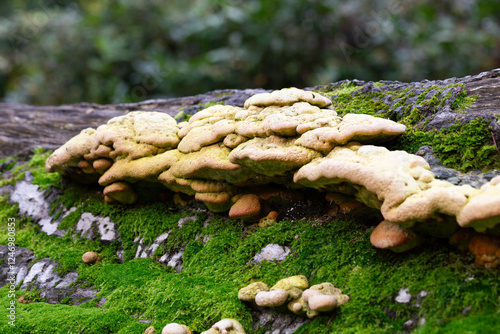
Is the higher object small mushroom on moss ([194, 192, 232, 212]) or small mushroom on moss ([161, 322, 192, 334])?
small mushroom on moss ([194, 192, 232, 212])

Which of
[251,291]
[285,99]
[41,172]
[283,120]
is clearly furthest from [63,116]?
[251,291]

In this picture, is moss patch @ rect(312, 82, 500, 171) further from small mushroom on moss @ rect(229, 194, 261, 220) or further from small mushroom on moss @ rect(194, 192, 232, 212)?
small mushroom on moss @ rect(194, 192, 232, 212)

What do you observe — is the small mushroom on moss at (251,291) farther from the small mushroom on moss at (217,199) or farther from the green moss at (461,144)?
the green moss at (461,144)

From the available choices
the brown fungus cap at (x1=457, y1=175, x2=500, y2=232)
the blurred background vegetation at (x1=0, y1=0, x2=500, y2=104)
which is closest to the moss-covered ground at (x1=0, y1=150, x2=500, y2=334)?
the brown fungus cap at (x1=457, y1=175, x2=500, y2=232)

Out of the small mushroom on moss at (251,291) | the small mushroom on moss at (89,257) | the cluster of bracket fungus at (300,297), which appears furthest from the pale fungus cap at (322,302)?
the small mushroom on moss at (89,257)

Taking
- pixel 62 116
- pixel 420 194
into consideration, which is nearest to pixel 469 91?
pixel 420 194

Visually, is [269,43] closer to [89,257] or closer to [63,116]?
[63,116]
